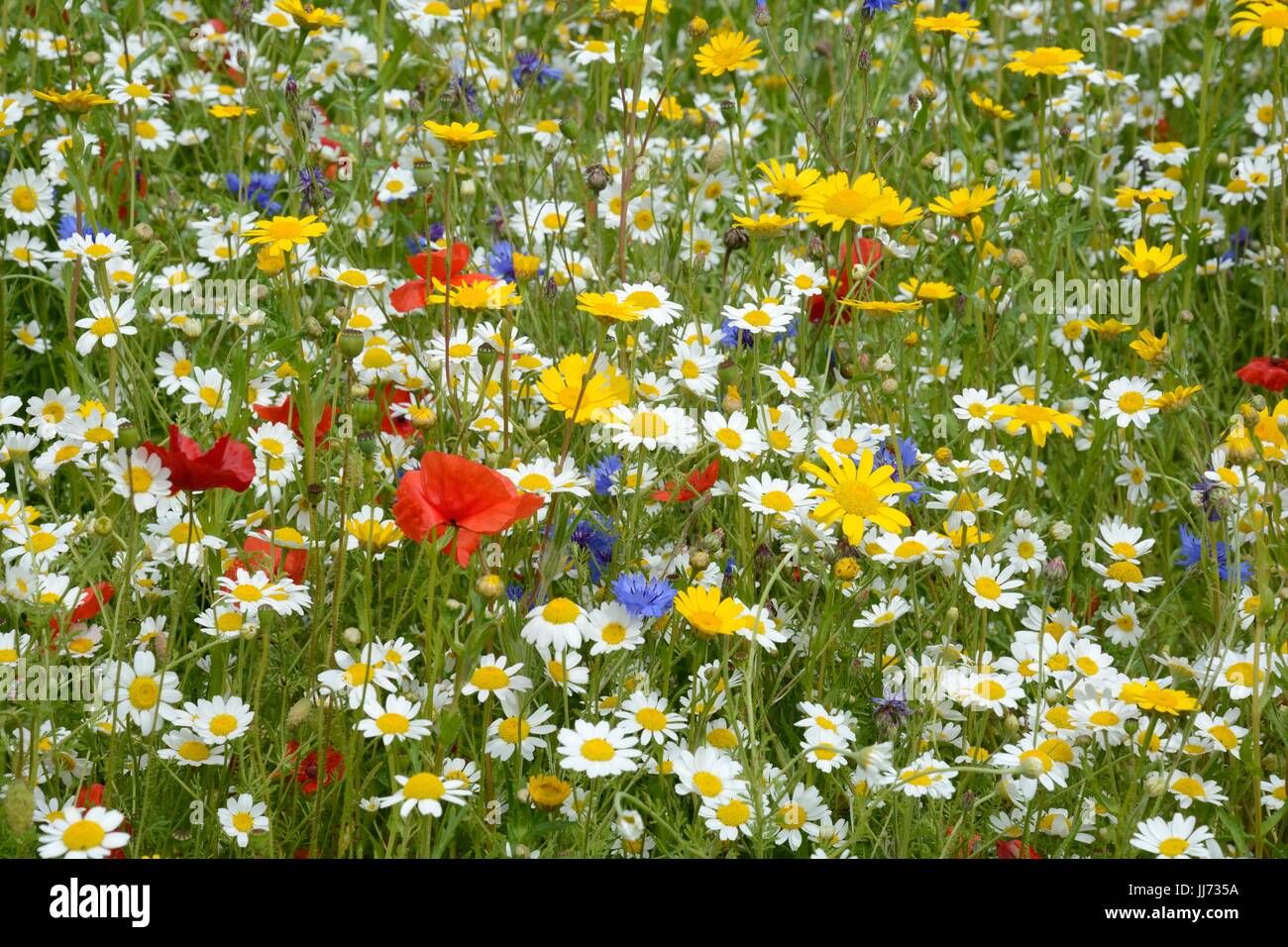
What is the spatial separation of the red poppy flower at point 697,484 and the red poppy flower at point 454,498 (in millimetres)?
414

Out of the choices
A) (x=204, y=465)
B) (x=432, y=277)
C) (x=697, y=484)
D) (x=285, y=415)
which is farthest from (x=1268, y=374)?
(x=204, y=465)

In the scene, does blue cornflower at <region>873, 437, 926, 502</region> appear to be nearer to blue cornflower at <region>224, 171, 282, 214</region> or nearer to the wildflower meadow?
the wildflower meadow

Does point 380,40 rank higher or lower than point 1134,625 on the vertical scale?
higher

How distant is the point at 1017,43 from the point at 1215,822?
2873mm

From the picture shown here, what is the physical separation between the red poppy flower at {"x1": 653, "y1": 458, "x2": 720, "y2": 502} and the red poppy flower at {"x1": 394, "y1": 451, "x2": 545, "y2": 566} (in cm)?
41

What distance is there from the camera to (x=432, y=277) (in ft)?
7.52

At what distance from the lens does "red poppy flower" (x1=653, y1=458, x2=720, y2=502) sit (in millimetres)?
2107

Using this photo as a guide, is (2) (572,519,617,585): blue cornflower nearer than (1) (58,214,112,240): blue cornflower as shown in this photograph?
Yes

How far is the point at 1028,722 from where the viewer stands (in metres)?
1.95

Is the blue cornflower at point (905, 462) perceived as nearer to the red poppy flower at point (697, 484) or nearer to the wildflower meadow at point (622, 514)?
the wildflower meadow at point (622, 514)

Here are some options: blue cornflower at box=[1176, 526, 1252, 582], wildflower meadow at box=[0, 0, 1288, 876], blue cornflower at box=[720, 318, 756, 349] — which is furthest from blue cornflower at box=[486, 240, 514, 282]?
blue cornflower at box=[1176, 526, 1252, 582]

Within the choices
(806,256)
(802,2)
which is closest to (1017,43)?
(802,2)

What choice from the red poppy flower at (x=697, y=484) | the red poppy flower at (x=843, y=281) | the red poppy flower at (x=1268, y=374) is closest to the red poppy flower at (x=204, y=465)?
the red poppy flower at (x=697, y=484)

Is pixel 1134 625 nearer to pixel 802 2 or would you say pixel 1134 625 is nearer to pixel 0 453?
pixel 0 453
